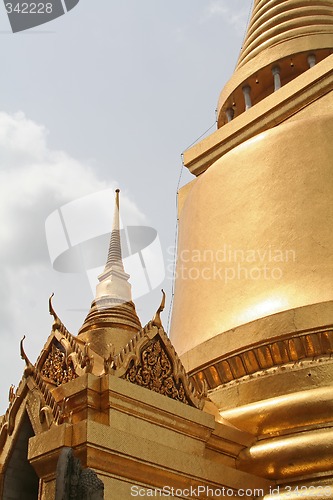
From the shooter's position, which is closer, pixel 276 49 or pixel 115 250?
pixel 115 250

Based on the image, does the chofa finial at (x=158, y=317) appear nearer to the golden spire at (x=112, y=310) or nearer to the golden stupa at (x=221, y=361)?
the golden stupa at (x=221, y=361)

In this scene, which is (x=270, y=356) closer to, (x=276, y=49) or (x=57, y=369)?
(x=57, y=369)

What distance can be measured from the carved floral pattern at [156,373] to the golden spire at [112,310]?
2.49 ft

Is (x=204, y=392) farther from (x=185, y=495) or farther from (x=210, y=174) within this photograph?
(x=210, y=174)

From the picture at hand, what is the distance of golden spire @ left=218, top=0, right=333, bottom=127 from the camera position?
9273 millimetres

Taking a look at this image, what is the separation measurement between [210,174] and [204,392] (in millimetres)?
3154

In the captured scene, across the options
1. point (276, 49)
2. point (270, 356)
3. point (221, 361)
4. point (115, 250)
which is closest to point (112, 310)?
point (115, 250)

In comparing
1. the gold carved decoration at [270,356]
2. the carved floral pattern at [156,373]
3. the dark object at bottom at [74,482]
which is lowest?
the dark object at bottom at [74,482]

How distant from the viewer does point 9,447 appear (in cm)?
466

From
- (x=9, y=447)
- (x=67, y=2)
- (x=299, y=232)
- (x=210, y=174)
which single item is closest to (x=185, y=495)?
(x=9, y=447)

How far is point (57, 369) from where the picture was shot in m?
5.07

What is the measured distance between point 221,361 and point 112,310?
46.0 inches

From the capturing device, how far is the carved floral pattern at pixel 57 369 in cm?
494

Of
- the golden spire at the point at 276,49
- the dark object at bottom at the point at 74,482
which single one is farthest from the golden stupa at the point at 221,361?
the golden spire at the point at 276,49
